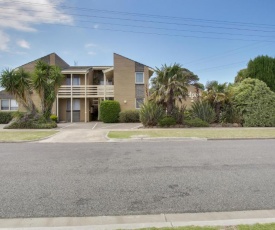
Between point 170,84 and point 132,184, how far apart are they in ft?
46.8

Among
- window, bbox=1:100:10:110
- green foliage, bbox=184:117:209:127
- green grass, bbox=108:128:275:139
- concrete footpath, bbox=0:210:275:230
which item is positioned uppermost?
window, bbox=1:100:10:110

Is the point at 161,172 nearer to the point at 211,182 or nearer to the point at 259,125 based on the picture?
the point at 211,182

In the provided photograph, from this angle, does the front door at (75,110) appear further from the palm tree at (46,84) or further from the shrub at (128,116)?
the palm tree at (46,84)

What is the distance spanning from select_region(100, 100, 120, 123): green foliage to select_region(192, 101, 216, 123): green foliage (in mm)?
8450

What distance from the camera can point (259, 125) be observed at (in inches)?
782

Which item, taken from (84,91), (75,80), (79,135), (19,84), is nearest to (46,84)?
(19,84)


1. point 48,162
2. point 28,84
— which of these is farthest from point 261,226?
point 28,84

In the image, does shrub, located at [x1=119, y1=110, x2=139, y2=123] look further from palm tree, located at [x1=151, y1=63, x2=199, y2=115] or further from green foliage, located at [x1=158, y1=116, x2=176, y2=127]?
green foliage, located at [x1=158, y1=116, x2=176, y2=127]

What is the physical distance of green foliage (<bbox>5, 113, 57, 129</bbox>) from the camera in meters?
18.6

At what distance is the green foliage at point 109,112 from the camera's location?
957 inches

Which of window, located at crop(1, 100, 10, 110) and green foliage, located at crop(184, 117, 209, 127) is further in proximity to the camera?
window, located at crop(1, 100, 10, 110)

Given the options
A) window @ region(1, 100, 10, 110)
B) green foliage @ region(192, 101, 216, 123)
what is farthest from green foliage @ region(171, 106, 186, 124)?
window @ region(1, 100, 10, 110)

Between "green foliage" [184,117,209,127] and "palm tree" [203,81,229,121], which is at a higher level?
"palm tree" [203,81,229,121]

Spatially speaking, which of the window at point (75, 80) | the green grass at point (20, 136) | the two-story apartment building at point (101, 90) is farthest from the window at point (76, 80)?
the green grass at point (20, 136)
